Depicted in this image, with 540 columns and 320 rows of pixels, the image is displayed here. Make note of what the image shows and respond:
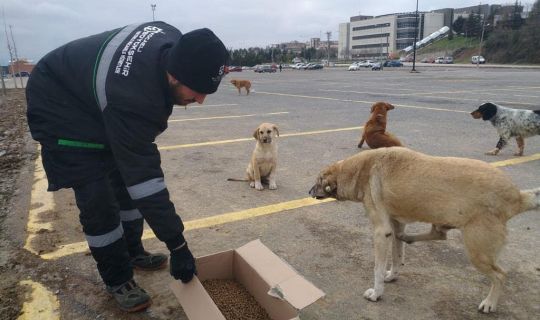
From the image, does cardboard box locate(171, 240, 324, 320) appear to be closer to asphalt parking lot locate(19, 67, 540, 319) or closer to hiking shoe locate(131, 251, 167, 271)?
asphalt parking lot locate(19, 67, 540, 319)

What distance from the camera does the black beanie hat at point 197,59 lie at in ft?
7.32

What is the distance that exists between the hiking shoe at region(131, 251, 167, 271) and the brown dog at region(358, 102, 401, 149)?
447cm

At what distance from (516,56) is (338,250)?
84603 millimetres

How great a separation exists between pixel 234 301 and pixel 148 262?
36.0 inches

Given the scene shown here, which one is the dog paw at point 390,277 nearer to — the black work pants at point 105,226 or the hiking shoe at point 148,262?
the hiking shoe at point 148,262

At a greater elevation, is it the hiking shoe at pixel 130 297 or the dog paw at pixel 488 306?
the hiking shoe at pixel 130 297

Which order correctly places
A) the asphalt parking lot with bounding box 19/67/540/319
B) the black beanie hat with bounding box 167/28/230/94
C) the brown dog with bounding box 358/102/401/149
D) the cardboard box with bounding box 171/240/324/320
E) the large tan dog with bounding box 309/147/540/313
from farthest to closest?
the brown dog with bounding box 358/102/401/149, the asphalt parking lot with bounding box 19/67/540/319, the large tan dog with bounding box 309/147/540/313, the cardboard box with bounding box 171/240/324/320, the black beanie hat with bounding box 167/28/230/94

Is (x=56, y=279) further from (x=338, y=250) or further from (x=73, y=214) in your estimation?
(x=338, y=250)

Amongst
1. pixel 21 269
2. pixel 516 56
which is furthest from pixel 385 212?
pixel 516 56

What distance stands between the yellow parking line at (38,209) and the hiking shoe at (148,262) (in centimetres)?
97

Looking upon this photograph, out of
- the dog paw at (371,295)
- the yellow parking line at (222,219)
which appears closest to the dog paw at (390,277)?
the dog paw at (371,295)

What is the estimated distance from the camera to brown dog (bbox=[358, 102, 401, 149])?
692cm

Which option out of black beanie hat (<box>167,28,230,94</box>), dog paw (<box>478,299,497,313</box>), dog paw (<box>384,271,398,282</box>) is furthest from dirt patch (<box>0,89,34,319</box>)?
dog paw (<box>478,299,497,313</box>)

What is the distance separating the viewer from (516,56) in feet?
242
